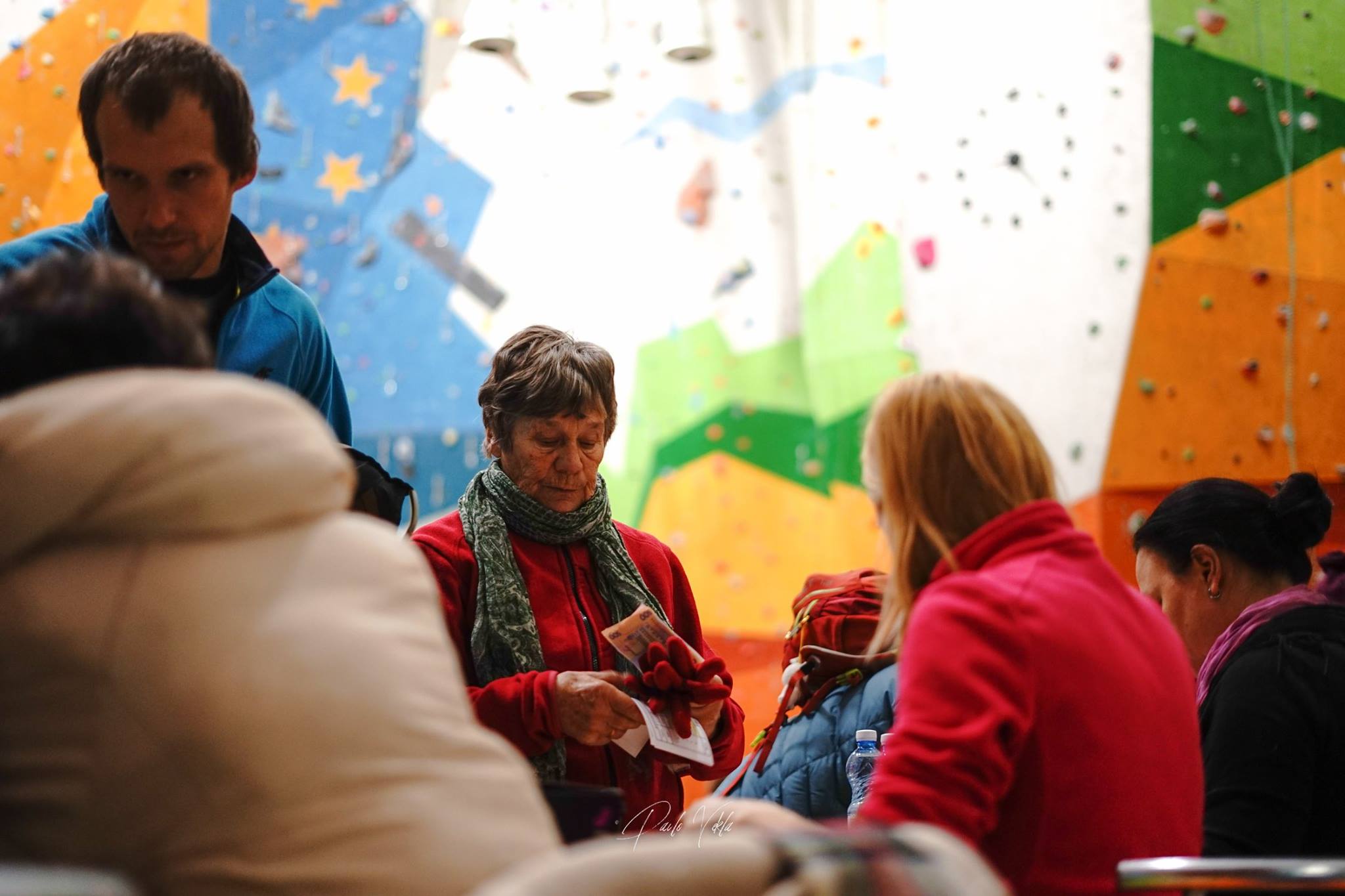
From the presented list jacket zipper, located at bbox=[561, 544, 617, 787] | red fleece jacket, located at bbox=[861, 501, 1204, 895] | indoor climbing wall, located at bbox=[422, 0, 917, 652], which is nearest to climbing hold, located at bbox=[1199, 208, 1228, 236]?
indoor climbing wall, located at bbox=[422, 0, 917, 652]

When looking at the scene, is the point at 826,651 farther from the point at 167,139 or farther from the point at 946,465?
the point at 167,139

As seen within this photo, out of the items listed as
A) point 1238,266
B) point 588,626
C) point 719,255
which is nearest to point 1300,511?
point 588,626

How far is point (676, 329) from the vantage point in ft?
16.4

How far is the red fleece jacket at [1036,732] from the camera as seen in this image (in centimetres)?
151

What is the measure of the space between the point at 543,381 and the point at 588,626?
0.47 metres

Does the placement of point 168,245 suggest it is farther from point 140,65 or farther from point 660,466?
point 660,466

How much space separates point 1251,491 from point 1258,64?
208 cm

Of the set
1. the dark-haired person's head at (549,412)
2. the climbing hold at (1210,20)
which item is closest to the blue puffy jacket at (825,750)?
the dark-haired person's head at (549,412)

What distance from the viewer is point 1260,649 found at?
239cm

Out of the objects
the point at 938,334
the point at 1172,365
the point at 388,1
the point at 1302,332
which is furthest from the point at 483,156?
the point at 1302,332

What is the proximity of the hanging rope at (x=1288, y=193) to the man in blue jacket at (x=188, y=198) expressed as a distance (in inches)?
125

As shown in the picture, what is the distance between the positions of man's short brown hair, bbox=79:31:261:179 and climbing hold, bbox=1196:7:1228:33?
11.2 feet

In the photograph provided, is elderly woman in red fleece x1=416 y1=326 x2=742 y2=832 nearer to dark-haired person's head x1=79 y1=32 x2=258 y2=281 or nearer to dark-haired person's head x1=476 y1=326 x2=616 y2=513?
dark-haired person's head x1=476 y1=326 x2=616 y2=513

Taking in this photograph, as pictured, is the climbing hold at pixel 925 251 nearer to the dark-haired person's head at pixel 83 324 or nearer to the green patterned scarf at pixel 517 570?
the green patterned scarf at pixel 517 570
